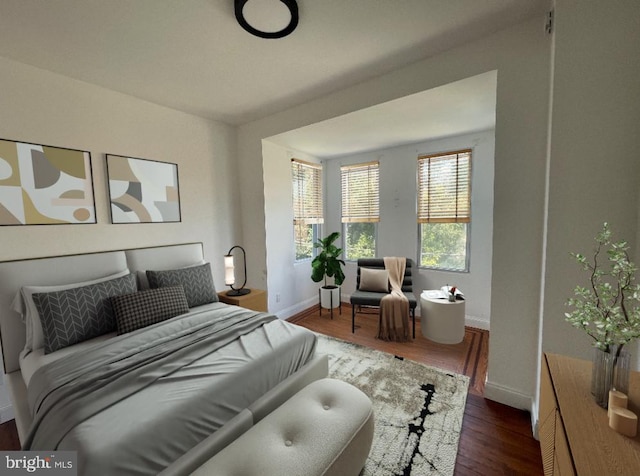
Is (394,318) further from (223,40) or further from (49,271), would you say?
(49,271)

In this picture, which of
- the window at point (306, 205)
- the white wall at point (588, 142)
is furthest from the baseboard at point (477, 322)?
the window at point (306, 205)

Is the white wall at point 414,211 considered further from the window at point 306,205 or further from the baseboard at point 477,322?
the window at point 306,205

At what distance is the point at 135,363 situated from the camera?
1466mm

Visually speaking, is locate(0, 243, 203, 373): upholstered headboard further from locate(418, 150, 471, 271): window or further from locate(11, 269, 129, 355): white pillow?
locate(418, 150, 471, 271): window

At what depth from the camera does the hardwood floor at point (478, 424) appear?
5.00ft

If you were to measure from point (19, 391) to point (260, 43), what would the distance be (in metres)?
2.90

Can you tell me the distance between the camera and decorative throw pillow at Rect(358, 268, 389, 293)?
346 centimetres

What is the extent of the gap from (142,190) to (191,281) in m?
1.07

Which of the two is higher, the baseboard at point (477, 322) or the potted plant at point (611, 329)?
the potted plant at point (611, 329)

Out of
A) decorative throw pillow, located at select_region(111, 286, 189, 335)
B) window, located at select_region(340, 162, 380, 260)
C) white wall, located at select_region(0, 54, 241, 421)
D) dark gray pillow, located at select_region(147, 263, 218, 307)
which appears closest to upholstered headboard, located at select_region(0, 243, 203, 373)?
white wall, located at select_region(0, 54, 241, 421)

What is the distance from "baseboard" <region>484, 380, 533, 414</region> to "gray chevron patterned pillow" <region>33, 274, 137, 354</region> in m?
2.94

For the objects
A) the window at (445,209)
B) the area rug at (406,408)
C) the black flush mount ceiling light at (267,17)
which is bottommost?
the area rug at (406,408)

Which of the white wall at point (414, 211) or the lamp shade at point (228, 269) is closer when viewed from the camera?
the lamp shade at point (228, 269)

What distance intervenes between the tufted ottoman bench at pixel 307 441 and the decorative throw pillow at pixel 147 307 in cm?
127
